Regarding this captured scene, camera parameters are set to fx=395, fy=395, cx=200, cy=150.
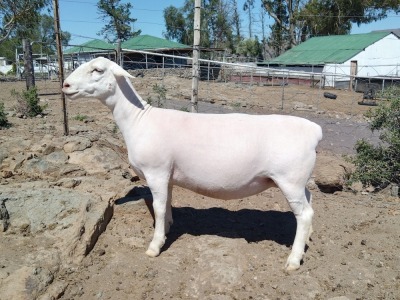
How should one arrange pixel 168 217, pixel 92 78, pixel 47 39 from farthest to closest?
1. pixel 47 39
2. pixel 168 217
3. pixel 92 78

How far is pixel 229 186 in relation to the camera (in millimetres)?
4129

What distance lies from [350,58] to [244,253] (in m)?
34.6

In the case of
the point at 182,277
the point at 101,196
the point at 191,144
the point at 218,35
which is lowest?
the point at 182,277

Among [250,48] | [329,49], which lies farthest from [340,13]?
[250,48]

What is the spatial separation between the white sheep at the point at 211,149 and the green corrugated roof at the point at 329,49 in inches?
1328

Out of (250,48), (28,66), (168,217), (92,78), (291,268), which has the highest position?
(250,48)

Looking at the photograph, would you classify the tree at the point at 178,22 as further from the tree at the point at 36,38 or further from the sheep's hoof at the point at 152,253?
the sheep's hoof at the point at 152,253

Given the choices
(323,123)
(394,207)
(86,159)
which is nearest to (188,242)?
(86,159)

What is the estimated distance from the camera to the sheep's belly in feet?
13.5

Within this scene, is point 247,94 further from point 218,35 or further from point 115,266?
point 218,35

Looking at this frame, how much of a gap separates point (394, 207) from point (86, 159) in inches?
192

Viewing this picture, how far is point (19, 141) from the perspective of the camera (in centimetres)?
720

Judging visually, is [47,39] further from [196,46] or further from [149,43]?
[196,46]

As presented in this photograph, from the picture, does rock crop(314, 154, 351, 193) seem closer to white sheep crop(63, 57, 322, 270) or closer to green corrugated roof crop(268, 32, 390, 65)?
white sheep crop(63, 57, 322, 270)
